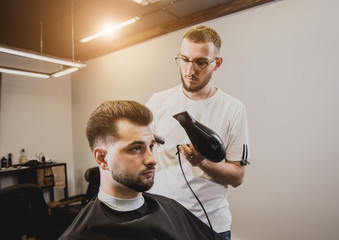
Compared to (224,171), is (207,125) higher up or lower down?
higher up

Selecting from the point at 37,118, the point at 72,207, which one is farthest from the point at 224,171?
the point at 37,118

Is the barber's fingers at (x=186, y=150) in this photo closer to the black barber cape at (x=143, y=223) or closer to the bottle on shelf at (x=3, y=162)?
the black barber cape at (x=143, y=223)

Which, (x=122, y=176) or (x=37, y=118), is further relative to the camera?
(x=37, y=118)

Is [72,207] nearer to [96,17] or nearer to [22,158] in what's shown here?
[22,158]

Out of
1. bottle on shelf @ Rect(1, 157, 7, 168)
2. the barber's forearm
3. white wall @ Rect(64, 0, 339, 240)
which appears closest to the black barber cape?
the barber's forearm

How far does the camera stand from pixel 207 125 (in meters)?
1.40

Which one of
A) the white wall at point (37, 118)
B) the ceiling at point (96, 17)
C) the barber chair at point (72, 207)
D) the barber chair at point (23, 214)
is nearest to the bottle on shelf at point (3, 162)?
the white wall at point (37, 118)

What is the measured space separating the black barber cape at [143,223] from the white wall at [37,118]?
13.3ft

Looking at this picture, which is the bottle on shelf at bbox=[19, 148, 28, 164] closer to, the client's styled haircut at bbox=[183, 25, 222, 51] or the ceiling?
the ceiling

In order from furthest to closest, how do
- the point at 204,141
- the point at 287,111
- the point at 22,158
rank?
the point at 22,158 → the point at 287,111 → the point at 204,141

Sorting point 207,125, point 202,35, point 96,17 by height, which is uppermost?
point 96,17

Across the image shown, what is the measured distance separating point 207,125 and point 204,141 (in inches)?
11.6

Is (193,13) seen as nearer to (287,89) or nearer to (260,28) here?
(260,28)

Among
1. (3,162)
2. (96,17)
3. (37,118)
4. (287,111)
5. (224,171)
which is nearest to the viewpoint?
(224,171)
